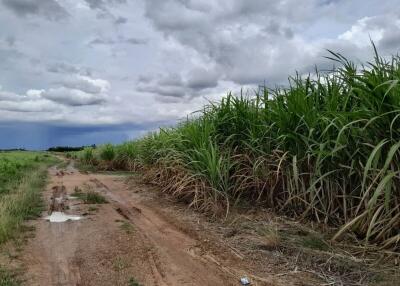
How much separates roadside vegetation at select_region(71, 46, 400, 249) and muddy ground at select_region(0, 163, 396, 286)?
0.42 metres

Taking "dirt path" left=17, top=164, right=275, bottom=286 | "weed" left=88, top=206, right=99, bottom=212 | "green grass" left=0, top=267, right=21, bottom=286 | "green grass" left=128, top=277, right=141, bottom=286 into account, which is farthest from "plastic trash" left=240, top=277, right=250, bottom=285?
"weed" left=88, top=206, right=99, bottom=212

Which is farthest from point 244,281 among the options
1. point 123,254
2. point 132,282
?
point 123,254

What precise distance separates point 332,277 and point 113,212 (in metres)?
3.85

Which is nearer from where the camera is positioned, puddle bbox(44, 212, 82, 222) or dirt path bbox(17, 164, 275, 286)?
dirt path bbox(17, 164, 275, 286)

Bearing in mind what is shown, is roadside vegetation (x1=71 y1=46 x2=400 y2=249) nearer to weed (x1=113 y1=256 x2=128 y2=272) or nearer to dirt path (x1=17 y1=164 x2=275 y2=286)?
dirt path (x1=17 y1=164 x2=275 y2=286)

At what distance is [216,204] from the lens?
6.24 metres

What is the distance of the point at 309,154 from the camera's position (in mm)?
5238

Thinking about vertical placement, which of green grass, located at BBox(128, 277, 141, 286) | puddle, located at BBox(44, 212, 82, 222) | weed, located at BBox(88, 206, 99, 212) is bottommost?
green grass, located at BBox(128, 277, 141, 286)

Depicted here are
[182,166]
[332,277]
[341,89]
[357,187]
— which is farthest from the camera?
[182,166]

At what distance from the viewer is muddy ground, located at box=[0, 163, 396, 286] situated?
3887 mm

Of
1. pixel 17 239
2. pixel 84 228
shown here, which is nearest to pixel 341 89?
pixel 84 228

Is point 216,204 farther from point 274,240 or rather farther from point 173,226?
point 274,240

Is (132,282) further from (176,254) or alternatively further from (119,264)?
(176,254)

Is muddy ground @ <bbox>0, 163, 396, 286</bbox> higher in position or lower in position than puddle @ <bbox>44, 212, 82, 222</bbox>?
lower
